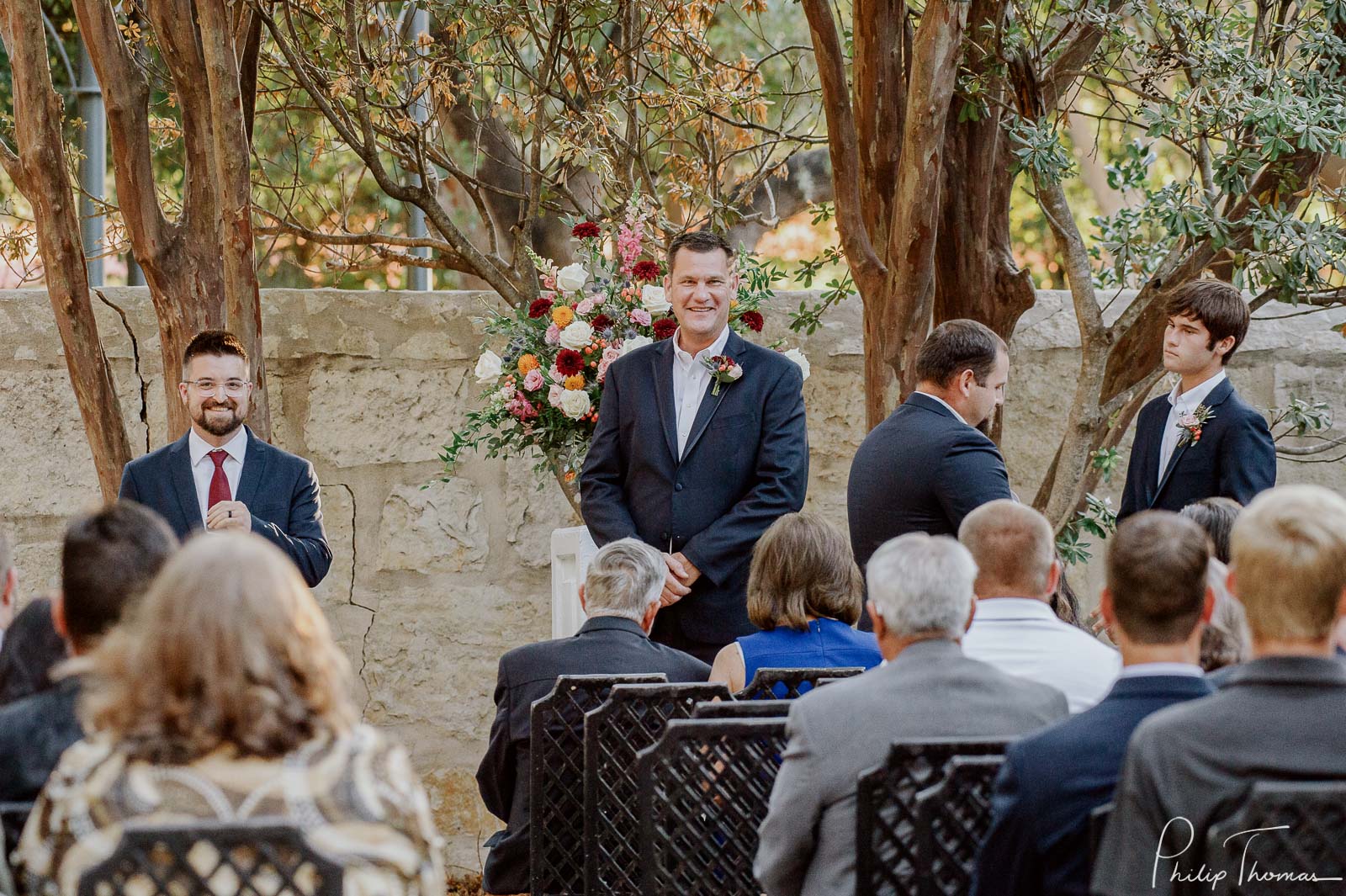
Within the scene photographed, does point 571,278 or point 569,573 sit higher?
point 571,278

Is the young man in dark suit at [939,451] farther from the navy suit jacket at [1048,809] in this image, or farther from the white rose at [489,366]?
the navy suit jacket at [1048,809]

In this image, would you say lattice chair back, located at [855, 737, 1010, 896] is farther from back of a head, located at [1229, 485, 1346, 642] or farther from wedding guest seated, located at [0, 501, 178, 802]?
wedding guest seated, located at [0, 501, 178, 802]

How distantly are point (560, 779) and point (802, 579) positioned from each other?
70cm

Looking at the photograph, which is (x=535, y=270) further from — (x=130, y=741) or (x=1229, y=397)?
(x=130, y=741)

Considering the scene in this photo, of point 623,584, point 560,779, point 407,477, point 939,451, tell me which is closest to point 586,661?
point 623,584

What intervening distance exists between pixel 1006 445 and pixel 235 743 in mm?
4461

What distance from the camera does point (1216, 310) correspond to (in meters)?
4.04

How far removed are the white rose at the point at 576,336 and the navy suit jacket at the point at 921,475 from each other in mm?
1065

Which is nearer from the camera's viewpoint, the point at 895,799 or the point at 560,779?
the point at 895,799

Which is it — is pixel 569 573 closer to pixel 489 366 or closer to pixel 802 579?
pixel 489 366

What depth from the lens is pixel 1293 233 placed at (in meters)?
4.59

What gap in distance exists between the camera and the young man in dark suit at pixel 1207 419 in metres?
4.02

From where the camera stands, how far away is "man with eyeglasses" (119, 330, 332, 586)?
4.12 metres

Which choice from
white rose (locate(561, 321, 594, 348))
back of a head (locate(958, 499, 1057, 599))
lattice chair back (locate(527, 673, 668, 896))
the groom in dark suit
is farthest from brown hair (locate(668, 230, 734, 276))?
back of a head (locate(958, 499, 1057, 599))
